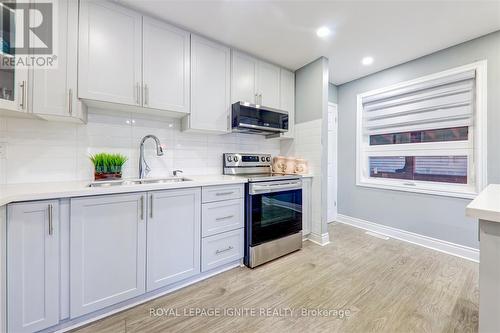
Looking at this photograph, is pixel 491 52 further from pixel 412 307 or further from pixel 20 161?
pixel 20 161

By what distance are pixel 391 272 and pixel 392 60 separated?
2.69 meters

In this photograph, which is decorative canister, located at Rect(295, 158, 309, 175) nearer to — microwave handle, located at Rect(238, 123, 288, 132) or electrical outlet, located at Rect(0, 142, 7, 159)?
microwave handle, located at Rect(238, 123, 288, 132)

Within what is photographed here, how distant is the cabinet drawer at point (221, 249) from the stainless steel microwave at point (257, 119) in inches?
47.2

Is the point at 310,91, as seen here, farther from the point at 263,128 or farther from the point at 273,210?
the point at 273,210

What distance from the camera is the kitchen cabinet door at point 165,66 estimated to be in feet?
6.14

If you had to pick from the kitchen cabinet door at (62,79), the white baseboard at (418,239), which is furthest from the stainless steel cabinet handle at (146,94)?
the white baseboard at (418,239)

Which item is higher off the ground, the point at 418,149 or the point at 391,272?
the point at 418,149

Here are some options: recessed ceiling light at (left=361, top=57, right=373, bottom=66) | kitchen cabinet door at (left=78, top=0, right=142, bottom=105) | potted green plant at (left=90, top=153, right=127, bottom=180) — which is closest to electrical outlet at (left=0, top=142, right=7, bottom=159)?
potted green plant at (left=90, top=153, right=127, bottom=180)

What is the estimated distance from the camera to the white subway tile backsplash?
5.24 feet

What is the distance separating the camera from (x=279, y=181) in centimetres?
232

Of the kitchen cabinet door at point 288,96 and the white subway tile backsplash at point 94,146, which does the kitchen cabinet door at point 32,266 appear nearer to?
the white subway tile backsplash at point 94,146

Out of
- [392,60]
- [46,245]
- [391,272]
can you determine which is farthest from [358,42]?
[46,245]

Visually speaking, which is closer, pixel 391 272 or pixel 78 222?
pixel 78 222

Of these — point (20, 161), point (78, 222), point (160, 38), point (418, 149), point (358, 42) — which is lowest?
point (78, 222)
